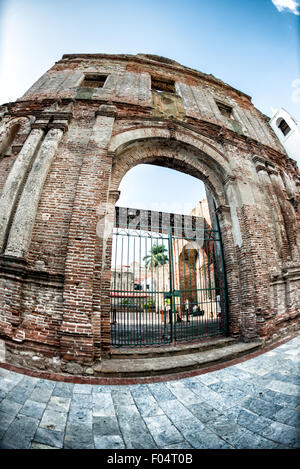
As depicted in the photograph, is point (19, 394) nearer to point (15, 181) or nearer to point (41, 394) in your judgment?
point (41, 394)

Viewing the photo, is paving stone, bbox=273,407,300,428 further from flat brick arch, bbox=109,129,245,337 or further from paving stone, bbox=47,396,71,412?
flat brick arch, bbox=109,129,245,337

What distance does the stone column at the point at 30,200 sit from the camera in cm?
362

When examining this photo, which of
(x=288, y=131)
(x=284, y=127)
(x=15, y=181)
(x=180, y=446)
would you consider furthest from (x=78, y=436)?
(x=284, y=127)

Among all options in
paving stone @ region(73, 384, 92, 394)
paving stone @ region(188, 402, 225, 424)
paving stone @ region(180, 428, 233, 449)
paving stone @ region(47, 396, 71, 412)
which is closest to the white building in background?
paving stone @ region(188, 402, 225, 424)

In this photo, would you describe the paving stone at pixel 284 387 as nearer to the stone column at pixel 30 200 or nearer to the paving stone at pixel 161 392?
the paving stone at pixel 161 392

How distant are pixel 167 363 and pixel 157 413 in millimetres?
1223

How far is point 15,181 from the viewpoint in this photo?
14.0 feet

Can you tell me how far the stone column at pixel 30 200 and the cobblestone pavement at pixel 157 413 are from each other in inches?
83.7

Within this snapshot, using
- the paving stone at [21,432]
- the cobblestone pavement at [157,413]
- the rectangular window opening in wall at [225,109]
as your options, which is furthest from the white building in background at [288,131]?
the paving stone at [21,432]

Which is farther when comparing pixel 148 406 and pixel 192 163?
pixel 192 163

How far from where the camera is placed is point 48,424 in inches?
70.6

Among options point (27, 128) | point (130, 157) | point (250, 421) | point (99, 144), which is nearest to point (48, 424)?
point (250, 421)
